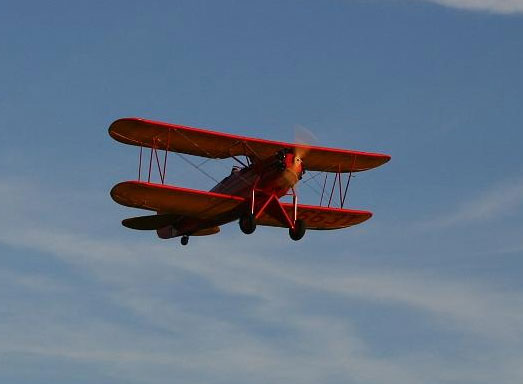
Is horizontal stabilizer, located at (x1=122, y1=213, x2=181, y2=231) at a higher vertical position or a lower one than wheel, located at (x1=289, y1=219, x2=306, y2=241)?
higher

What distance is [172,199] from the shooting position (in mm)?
33625

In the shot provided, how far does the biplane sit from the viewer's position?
33.6 m

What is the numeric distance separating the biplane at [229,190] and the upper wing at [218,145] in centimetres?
3

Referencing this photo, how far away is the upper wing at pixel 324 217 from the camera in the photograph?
119ft

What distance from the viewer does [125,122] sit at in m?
34.2

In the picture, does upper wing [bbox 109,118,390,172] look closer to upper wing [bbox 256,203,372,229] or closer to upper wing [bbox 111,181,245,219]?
upper wing [bbox 256,203,372,229]

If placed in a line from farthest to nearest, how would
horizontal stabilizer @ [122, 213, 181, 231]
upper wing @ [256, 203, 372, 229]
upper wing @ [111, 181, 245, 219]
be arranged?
horizontal stabilizer @ [122, 213, 181, 231], upper wing @ [256, 203, 372, 229], upper wing @ [111, 181, 245, 219]

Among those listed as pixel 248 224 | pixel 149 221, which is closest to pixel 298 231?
pixel 248 224

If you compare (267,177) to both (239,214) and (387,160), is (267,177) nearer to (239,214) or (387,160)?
(239,214)

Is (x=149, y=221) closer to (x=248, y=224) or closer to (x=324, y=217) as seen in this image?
(x=248, y=224)

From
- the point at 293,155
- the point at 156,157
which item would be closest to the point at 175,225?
the point at 156,157

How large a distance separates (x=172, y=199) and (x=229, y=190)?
2.15 m

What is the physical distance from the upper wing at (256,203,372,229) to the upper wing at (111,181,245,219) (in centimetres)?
194

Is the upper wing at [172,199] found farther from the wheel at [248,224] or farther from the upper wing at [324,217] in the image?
the upper wing at [324,217]
